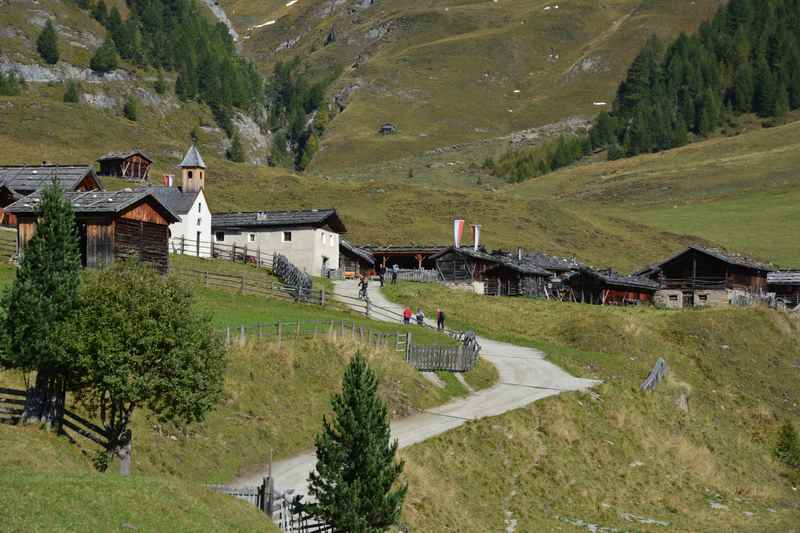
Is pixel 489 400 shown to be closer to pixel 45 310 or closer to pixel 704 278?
pixel 45 310

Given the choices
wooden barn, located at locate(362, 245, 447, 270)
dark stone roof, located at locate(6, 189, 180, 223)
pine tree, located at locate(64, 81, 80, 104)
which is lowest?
wooden barn, located at locate(362, 245, 447, 270)

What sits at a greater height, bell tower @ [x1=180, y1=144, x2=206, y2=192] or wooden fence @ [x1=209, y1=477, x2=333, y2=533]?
bell tower @ [x1=180, y1=144, x2=206, y2=192]

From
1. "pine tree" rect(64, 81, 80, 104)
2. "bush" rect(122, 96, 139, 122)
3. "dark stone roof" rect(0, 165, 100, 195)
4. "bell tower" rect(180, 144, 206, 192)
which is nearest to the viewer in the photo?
"dark stone roof" rect(0, 165, 100, 195)

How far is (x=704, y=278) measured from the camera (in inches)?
3509

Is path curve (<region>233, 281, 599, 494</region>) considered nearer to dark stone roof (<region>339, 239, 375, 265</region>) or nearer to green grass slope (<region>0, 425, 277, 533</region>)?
green grass slope (<region>0, 425, 277, 533</region>)

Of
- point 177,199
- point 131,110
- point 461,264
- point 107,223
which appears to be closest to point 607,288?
point 461,264

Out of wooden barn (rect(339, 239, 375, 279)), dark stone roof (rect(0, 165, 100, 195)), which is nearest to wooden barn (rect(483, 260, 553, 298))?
wooden barn (rect(339, 239, 375, 279))

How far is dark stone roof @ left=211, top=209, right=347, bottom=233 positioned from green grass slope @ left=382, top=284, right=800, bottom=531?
54.0 feet

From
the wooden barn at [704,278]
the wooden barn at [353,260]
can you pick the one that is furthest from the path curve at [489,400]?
the wooden barn at [704,278]

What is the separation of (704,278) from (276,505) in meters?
71.3

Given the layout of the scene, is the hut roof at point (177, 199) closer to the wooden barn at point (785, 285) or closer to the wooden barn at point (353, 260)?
the wooden barn at point (353, 260)

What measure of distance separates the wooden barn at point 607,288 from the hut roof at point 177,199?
34238 millimetres

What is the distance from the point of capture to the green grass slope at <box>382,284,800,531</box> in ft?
106

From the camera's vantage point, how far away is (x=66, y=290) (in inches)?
983
